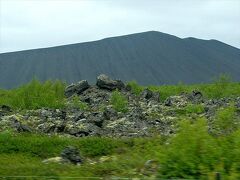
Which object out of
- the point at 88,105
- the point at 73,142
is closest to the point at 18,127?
the point at 73,142

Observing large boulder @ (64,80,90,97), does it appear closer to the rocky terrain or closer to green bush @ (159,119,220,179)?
the rocky terrain

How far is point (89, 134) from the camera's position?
110 ft

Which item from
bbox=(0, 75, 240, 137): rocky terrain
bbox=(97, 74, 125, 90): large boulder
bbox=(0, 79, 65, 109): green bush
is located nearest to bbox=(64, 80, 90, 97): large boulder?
bbox=(97, 74, 125, 90): large boulder

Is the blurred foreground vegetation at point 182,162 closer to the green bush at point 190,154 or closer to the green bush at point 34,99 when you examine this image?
the green bush at point 190,154

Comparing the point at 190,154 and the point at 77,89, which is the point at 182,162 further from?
the point at 77,89

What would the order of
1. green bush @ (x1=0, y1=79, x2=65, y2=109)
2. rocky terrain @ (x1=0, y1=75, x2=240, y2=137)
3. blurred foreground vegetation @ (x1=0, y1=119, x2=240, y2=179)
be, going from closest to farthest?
1. blurred foreground vegetation @ (x1=0, y1=119, x2=240, y2=179)
2. rocky terrain @ (x1=0, y1=75, x2=240, y2=137)
3. green bush @ (x1=0, y1=79, x2=65, y2=109)

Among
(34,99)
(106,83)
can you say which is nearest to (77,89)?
(106,83)

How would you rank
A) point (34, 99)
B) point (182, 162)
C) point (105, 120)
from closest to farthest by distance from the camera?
1. point (182, 162)
2. point (105, 120)
3. point (34, 99)

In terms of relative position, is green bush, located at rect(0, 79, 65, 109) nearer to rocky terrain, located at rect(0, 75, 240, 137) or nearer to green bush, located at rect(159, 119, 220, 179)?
rocky terrain, located at rect(0, 75, 240, 137)

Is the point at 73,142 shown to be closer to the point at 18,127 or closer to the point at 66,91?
the point at 18,127

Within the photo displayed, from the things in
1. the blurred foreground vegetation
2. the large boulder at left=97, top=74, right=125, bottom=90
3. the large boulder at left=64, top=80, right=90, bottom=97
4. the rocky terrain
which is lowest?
the rocky terrain

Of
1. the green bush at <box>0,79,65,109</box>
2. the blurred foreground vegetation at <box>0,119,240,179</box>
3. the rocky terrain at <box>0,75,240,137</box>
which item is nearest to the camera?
the blurred foreground vegetation at <box>0,119,240,179</box>

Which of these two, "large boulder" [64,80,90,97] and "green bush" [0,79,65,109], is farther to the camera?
"large boulder" [64,80,90,97]

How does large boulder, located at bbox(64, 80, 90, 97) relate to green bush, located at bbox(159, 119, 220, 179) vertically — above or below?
below
